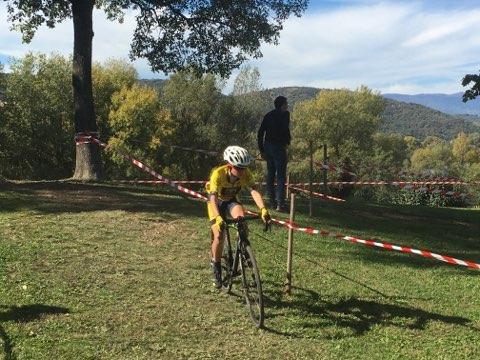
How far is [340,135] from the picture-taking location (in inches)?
3120

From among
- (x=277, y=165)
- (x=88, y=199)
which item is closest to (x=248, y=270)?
(x=277, y=165)

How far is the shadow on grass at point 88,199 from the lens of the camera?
10336mm

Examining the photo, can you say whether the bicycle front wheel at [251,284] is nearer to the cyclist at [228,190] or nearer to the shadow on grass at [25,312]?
the cyclist at [228,190]

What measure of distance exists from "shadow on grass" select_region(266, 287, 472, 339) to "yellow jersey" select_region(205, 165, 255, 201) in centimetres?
146

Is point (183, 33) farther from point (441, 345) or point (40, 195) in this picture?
point (441, 345)

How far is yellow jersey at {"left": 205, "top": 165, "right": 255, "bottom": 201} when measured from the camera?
5941mm

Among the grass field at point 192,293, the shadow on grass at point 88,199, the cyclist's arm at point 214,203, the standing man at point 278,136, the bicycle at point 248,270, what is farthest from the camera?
the shadow on grass at point 88,199

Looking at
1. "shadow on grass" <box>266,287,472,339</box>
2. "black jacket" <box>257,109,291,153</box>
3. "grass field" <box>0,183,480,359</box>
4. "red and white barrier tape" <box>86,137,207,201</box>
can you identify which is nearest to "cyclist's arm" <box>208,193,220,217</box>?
"grass field" <box>0,183,480,359</box>

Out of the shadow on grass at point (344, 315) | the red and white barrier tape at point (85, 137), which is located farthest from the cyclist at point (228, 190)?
the red and white barrier tape at point (85, 137)

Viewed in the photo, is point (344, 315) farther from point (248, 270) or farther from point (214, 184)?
point (214, 184)

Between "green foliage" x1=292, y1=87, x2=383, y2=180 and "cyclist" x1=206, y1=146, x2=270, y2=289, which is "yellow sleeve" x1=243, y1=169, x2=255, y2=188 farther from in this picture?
"green foliage" x1=292, y1=87, x2=383, y2=180

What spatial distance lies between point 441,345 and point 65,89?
140 ft

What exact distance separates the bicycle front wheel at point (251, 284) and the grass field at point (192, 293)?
0.45 feet

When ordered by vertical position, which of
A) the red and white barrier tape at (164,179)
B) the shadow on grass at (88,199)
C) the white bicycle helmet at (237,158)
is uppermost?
the white bicycle helmet at (237,158)
